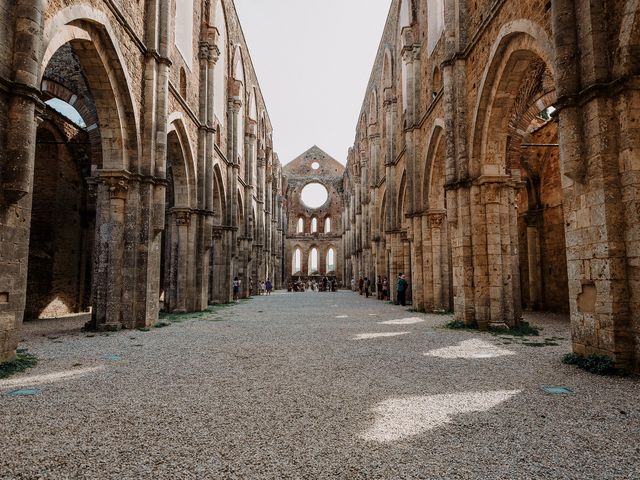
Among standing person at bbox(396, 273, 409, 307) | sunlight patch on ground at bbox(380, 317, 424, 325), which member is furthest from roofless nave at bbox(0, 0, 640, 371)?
sunlight patch on ground at bbox(380, 317, 424, 325)

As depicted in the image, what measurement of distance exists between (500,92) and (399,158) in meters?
10.5

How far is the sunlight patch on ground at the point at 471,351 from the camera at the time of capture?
6631mm

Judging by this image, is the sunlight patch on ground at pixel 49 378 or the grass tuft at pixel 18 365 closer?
the sunlight patch on ground at pixel 49 378

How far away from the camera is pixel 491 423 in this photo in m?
3.55

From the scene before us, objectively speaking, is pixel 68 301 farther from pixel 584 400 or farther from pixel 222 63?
pixel 584 400

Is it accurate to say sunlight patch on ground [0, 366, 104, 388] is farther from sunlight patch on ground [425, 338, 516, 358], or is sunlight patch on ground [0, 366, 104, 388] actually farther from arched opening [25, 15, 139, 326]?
sunlight patch on ground [425, 338, 516, 358]

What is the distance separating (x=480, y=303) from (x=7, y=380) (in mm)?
8825

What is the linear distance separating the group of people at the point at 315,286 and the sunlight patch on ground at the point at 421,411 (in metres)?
35.8

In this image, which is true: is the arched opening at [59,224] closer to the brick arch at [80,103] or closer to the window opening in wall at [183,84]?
the brick arch at [80,103]

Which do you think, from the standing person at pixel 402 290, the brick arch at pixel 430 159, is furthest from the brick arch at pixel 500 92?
the standing person at pixel 402 290

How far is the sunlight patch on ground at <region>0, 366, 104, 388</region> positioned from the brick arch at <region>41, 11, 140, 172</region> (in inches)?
213

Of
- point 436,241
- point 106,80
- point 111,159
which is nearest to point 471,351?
point 436,241

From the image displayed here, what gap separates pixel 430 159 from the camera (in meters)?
14.5

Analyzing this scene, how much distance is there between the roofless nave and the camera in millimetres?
5355
